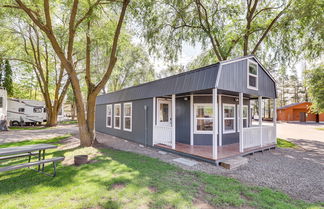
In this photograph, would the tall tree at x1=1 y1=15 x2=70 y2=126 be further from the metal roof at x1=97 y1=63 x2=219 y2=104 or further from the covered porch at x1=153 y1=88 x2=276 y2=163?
the covered porch at x1=153 y1=88 x2=276 y2=163

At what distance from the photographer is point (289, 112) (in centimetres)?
2944

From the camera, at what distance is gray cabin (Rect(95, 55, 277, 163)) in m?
5.67

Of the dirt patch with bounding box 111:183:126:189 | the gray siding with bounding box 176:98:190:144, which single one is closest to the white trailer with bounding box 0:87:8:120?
the gray siding with bounding box 176:98:190:144

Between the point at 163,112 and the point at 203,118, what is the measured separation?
6.79 ft

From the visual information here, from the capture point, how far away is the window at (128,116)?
9.33m

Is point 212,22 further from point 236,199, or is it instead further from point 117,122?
point 236,199

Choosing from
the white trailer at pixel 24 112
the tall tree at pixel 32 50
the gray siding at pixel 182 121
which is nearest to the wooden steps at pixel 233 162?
the gray siding at pixel 182 121

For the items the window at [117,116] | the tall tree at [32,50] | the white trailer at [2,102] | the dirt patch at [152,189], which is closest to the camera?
the dirt patch at [152,189]

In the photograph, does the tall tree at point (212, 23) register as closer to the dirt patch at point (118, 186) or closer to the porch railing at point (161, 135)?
the porch railing at point (161, 135)

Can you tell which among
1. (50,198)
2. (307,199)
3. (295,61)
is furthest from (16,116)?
(295,61)

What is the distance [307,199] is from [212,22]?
30.3 feet

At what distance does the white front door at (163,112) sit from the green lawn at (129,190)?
3729 mm

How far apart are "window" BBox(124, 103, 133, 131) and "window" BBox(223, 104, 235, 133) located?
4902 mm

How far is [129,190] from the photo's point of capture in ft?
10.8
